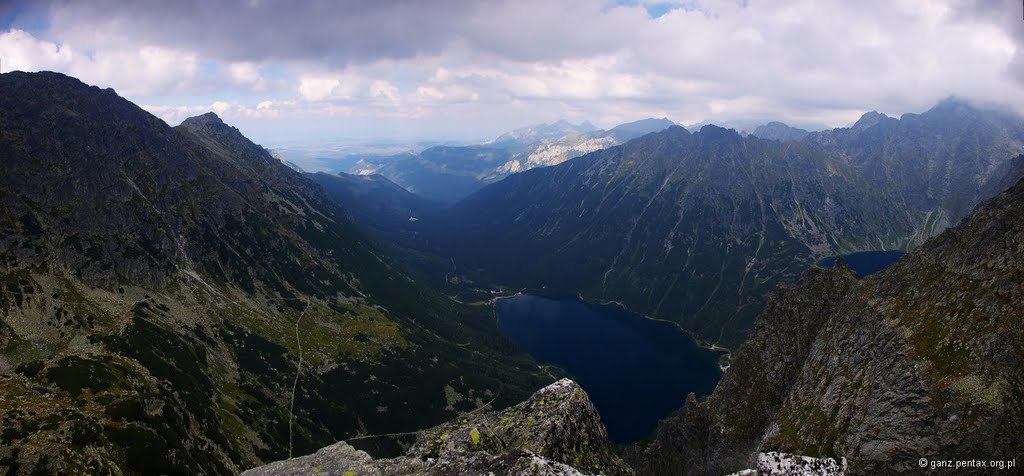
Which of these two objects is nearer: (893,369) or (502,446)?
(502,446)

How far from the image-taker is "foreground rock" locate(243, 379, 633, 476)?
86.8 feet

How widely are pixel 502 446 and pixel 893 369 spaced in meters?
56.2

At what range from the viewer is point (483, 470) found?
23766 millimetres

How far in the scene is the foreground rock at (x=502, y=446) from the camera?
86.8ft

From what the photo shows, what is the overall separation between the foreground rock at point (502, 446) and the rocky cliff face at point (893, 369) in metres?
35.8

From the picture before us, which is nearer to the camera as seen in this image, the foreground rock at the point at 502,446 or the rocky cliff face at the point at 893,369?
Answer: the foreground rock at the point at 502,446

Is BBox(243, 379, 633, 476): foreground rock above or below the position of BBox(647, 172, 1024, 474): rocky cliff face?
above

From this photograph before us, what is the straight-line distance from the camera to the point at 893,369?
60.9 m

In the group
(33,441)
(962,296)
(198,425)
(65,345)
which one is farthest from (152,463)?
(962,296)

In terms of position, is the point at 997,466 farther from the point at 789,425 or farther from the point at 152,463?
the point at 152,463

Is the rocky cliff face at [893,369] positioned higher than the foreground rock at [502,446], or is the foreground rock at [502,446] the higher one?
the foreground rock at [502,446]

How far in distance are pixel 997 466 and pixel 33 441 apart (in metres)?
128

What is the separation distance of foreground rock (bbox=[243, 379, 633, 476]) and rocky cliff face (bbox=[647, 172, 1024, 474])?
35.8 metres

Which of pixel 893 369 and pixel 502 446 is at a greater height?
pixel 502 446
